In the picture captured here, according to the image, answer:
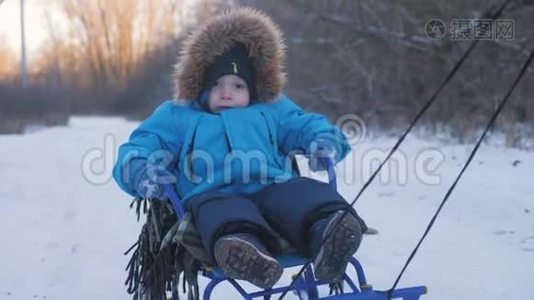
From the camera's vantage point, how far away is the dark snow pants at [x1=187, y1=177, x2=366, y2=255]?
2.16m

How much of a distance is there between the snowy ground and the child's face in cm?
93

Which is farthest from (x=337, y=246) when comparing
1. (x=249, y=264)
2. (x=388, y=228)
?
(x=388, y=228)

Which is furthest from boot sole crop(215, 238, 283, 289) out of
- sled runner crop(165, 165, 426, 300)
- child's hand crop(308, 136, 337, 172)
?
child's hand crop(308, 136, 337, 172)

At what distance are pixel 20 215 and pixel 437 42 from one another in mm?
7737

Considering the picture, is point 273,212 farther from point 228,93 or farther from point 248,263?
point 228,93

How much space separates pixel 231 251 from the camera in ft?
6.61

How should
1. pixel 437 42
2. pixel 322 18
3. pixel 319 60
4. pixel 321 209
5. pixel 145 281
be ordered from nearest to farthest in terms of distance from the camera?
1. pixel 321 209
2. pixel 145 281
3. pixel 437 42
4. pixel 322 18
5. pixel 319 60

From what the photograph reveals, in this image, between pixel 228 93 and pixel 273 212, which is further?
pixel 228 93

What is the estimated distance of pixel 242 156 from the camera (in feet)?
8.69

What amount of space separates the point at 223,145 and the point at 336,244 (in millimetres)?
776

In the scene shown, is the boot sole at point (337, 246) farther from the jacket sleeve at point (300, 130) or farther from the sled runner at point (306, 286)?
A: the jacket sleeve at point (300, 130)

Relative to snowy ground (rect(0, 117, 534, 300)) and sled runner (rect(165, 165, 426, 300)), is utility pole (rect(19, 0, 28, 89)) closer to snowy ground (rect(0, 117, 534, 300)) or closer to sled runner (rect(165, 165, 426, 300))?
snowy ground (rect(0, 117, 534, 300))

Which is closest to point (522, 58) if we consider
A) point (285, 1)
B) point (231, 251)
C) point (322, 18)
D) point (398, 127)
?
point (398, 127)

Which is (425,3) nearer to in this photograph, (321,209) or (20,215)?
(20,215)
